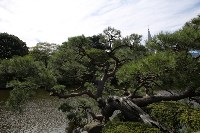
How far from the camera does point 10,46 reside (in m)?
63.4

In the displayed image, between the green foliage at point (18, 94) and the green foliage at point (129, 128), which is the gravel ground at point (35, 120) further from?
the green foliage at point (129, 128)

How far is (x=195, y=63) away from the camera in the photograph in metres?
14.5

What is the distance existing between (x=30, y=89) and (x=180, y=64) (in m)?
9.39

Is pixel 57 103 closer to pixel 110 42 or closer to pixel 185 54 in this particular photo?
pixel 110 42

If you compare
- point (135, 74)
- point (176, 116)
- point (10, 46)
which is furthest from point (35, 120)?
point (10, 46)

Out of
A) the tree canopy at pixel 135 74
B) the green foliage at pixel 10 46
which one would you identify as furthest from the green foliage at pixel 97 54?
the green foliage at pixel 10 46

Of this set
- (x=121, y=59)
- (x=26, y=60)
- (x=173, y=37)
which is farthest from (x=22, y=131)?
(x=173, y=37)

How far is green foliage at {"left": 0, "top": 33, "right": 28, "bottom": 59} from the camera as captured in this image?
204ft

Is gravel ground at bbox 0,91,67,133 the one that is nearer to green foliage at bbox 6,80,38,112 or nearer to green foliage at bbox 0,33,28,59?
green foliage at bbox 6,80,38,112

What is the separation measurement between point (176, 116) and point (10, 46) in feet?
187

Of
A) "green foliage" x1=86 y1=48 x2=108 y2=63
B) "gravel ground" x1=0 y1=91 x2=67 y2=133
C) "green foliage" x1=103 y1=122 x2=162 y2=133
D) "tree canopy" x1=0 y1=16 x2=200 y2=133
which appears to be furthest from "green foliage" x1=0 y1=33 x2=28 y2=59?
"green foliage" x1=103 y1=122 x2=162 y2=133

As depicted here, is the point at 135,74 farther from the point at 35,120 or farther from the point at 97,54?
the point at 35,120

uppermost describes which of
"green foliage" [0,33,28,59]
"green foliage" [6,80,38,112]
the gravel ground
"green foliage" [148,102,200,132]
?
"green foliage" [0,33,28,59]

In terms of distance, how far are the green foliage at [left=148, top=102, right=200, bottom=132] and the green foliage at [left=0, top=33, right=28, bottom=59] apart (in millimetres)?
53834
